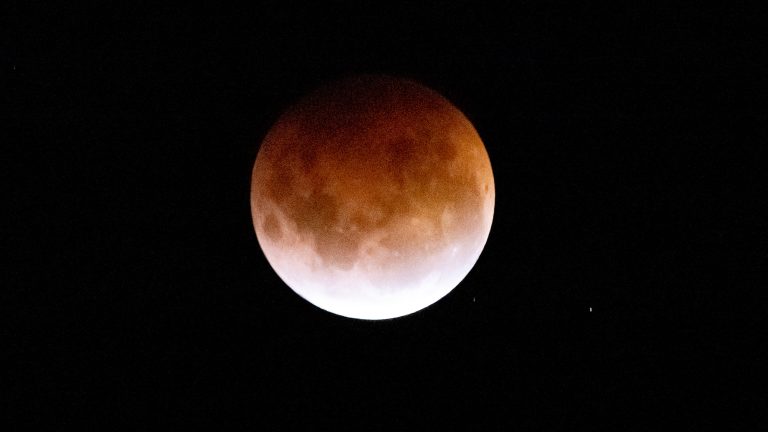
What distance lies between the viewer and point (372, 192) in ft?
7.08

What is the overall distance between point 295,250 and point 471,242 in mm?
823

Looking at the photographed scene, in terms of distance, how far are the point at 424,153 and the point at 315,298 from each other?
91 centimetres

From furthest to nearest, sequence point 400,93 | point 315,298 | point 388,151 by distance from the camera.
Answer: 1. point 315,298
2. point 400,93
3. point 388,151

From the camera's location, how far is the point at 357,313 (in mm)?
2553

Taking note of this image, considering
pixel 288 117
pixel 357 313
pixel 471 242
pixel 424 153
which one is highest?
pixel 288 117

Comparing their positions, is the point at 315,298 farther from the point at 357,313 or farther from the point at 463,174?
the point at 463,174

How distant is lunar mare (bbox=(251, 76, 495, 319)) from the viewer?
2168 millimetres

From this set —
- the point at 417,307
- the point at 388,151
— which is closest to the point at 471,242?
the point at 417,307

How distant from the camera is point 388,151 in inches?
85.0

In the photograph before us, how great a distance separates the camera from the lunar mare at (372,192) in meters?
2.17

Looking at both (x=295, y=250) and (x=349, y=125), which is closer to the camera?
(x=349, y=125)

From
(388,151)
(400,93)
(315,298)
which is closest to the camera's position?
(388,151)

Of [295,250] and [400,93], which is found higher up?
[400,93]

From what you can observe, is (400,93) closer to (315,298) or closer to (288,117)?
(288,117)
